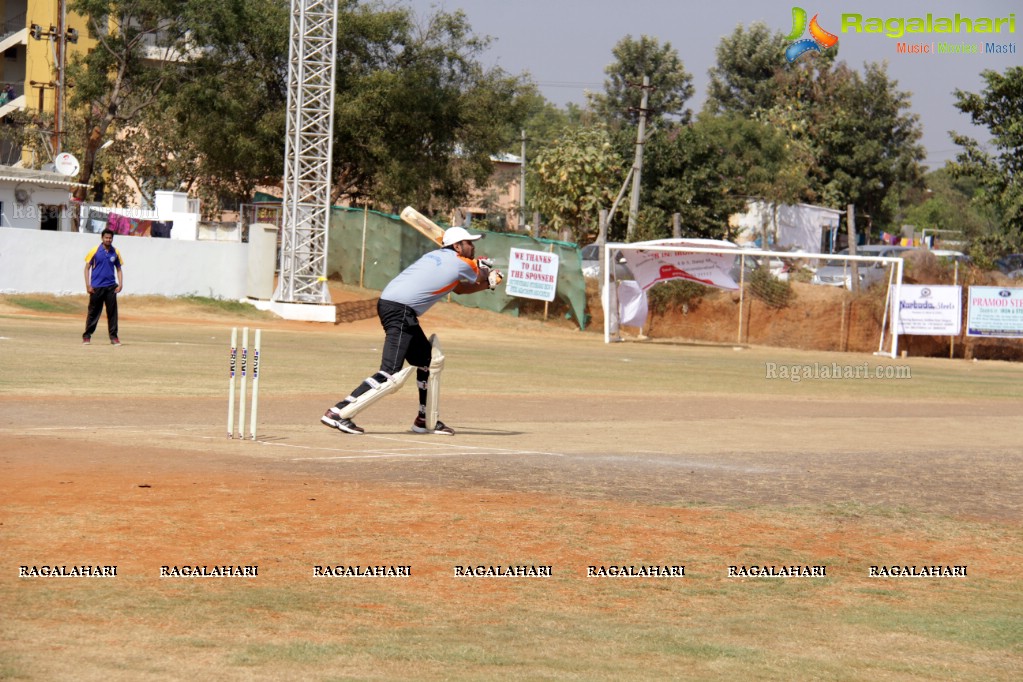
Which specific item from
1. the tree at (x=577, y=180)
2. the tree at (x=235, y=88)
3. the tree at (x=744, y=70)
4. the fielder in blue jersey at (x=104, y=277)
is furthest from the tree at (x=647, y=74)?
the fielder in blue jersey at (x=104, y=277)

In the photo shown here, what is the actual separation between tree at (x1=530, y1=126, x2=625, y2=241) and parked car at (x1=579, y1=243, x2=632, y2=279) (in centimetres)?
1473

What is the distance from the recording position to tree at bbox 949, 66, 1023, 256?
37906mm

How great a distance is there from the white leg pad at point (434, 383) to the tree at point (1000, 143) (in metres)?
29.1

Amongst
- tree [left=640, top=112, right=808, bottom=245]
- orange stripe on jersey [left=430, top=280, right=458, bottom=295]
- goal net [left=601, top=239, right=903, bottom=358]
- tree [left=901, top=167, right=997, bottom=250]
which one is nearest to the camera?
orange stripe on jersey [left=430, top=280, right=458, bottom=295]

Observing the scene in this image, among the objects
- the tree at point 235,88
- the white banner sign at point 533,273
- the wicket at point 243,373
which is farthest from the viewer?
the tree at point 235,88

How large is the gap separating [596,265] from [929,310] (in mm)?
13272

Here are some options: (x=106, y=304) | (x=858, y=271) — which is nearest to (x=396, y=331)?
(x=106, y=304)

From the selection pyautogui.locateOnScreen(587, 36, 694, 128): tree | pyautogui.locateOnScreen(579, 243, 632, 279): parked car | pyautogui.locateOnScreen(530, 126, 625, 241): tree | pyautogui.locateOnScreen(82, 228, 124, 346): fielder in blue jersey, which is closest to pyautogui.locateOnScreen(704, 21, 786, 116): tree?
pyautogui.locateOnScreen(587, 36, 694, 128): tree

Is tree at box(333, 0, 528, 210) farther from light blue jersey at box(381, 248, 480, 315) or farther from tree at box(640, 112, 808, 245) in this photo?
light blue jersey at box(381, 248, 480, 315)

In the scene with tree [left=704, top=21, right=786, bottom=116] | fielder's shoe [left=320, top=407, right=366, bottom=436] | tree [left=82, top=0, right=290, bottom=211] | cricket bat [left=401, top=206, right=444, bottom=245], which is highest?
tree [left=704, top=21, right=786, bottom=116]

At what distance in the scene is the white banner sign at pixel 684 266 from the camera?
3659 centimetres

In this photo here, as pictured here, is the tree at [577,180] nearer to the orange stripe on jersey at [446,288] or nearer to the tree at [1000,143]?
Result: the tree at [1000,143]

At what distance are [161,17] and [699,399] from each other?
113ft

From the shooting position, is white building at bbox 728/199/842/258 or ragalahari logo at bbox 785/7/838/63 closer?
ragalahari logo at bbox 785/7/838/63
